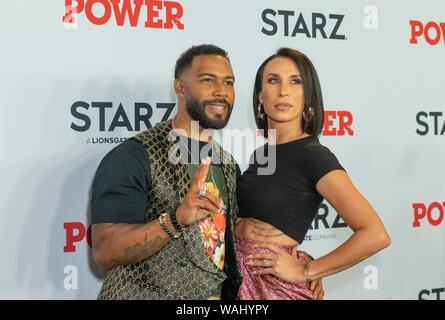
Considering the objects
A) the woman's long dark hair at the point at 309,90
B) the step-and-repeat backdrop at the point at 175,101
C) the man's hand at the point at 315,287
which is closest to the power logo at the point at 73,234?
the step-and-repeat backdrop at the point at 175,101

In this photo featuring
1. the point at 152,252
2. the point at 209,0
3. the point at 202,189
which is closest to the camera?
the point at 202,189

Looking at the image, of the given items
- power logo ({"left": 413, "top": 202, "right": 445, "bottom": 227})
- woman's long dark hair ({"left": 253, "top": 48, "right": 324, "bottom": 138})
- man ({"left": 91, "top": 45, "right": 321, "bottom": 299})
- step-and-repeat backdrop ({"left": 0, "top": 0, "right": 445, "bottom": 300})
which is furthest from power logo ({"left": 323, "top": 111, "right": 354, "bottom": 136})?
man ({"left": 91, "top": 45, "right": 321, "bottom": 299})

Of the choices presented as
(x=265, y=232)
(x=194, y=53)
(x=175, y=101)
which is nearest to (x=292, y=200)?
(x=265, y=232)

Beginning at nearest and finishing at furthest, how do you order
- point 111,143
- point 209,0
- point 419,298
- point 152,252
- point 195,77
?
point 152,252 < point 195,77 < point 111,143 < point 209,0 < point 419,298

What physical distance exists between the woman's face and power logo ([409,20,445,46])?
144 centimetres

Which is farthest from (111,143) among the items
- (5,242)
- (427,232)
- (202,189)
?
(427,232)

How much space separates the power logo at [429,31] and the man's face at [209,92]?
5.36ft

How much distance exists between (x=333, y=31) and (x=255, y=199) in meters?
1.41

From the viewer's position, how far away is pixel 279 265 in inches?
67.8

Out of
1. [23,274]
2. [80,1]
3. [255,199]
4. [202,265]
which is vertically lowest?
[23,274]

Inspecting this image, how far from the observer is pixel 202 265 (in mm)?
1699

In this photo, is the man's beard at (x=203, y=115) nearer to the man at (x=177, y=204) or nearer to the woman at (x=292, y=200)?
the man at (x=177, y=204)

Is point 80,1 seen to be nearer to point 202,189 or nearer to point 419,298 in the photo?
point 202,189

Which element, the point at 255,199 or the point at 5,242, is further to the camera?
the point at 5,242
